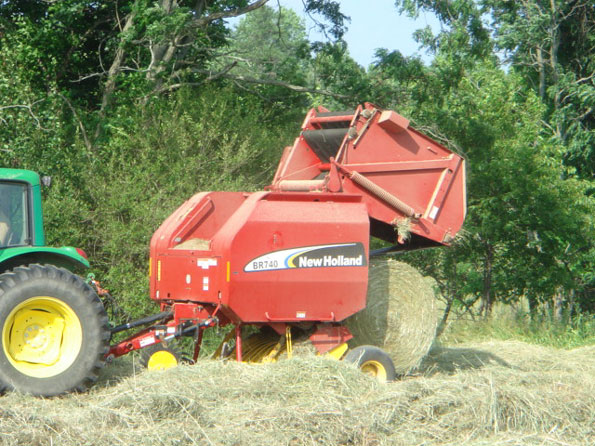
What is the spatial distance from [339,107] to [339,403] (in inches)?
415

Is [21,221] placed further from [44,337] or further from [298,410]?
[298,410]

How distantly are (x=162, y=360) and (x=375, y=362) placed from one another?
1.85 m

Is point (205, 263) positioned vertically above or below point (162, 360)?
above

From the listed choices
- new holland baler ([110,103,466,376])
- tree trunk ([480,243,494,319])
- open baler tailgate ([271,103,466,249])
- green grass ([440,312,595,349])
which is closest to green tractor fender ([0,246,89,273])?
new holland baler ([110,103,466,376])

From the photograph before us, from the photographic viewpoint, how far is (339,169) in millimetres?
7906

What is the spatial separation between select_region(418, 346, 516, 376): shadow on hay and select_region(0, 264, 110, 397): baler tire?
10.9 ft

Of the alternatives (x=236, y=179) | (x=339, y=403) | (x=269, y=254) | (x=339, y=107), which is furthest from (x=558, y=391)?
(x=339, y=107)

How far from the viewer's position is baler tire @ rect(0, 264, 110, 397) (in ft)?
20.1

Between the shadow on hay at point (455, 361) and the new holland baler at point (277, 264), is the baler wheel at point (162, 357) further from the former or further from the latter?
the shadow on hay at point (455, 361)

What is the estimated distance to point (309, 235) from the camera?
23.8ft

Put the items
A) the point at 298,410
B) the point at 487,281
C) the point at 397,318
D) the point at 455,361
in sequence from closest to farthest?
the point at 298,410 < the point at 397,318 < the point at 455,361 < the point at 487,281

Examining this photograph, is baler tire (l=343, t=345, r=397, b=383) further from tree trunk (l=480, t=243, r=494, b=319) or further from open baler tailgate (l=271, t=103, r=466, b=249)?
tree trunk (l=480, t=243, r=494, b=319)

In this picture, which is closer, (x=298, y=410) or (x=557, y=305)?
(x=298, y=410)

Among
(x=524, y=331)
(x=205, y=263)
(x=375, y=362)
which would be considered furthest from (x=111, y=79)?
(x=375, y=362)
